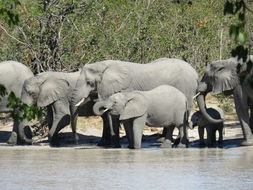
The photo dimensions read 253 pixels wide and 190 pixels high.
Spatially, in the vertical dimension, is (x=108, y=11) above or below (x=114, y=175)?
above

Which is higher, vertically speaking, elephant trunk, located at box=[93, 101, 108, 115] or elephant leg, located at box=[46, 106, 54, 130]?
elephant trunk, located at box=[93, 101, 108, 115]

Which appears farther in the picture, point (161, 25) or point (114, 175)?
point (161, 25)

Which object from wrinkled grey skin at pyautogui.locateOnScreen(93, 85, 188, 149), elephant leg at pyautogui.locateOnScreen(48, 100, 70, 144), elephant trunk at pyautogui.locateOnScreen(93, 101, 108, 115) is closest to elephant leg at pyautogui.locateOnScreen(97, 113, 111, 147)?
elephant leg at pyautogui.locateOnScreen(48, 100, 70, 144)

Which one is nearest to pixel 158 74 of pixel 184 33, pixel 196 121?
pixel 196 121

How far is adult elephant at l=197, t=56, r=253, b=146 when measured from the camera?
1806cm

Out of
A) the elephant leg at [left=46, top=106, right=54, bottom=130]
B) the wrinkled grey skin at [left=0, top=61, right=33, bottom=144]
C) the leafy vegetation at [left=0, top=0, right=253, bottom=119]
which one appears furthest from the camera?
the leafy vegetation at [left=0, top=0, right=253, bottom=119]

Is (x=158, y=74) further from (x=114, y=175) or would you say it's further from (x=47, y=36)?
(x=114, y=175)

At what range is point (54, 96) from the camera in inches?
795

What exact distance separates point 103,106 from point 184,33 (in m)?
6.68

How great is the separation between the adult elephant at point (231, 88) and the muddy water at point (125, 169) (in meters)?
0.60

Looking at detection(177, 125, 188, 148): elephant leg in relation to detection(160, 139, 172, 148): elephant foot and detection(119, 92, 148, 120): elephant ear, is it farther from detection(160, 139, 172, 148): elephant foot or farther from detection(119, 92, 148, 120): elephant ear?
detection(119, 92, 148, 120): elephant ear

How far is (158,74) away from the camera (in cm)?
1997

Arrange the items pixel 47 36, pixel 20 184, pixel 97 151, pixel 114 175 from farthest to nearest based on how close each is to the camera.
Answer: pixel 47 36
pixel 97 151
pixel 114 175
pixel 20 184

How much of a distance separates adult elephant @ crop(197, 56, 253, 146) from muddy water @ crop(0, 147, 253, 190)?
601 mm
